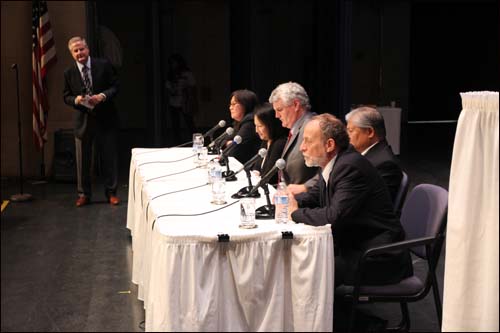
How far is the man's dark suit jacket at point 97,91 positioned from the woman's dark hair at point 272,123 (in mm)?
2662

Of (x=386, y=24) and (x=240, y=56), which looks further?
(x=386, y=24)

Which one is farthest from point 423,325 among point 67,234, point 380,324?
point 67,234

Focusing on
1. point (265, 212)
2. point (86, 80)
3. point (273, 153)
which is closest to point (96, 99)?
point (86, 80)

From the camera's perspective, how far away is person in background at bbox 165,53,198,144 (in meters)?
10.2

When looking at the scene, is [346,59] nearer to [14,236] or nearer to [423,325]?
[423,325]

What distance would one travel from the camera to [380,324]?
411 cm

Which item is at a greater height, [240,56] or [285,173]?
[240,56]

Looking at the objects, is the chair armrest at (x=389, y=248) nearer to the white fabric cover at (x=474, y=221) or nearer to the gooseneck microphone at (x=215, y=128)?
the white fabric cover at (x=474, y=221)

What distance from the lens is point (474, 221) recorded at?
8.52 feet

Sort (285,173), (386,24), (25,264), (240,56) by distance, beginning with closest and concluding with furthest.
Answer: (25,264) < (285,173) < (240,56) < (386,24)

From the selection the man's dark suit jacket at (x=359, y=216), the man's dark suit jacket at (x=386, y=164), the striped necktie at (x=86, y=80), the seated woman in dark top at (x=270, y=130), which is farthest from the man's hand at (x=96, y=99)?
the man's dark suit jacket at (x=359, y=216)

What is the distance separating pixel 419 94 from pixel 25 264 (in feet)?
44.6

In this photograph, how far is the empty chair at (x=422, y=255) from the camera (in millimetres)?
3602

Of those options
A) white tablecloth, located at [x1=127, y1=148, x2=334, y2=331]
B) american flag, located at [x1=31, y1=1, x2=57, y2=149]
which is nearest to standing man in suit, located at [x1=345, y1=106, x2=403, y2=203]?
white tablecloth, located at [x1=127, y1=148, x2=334, y2=331]
